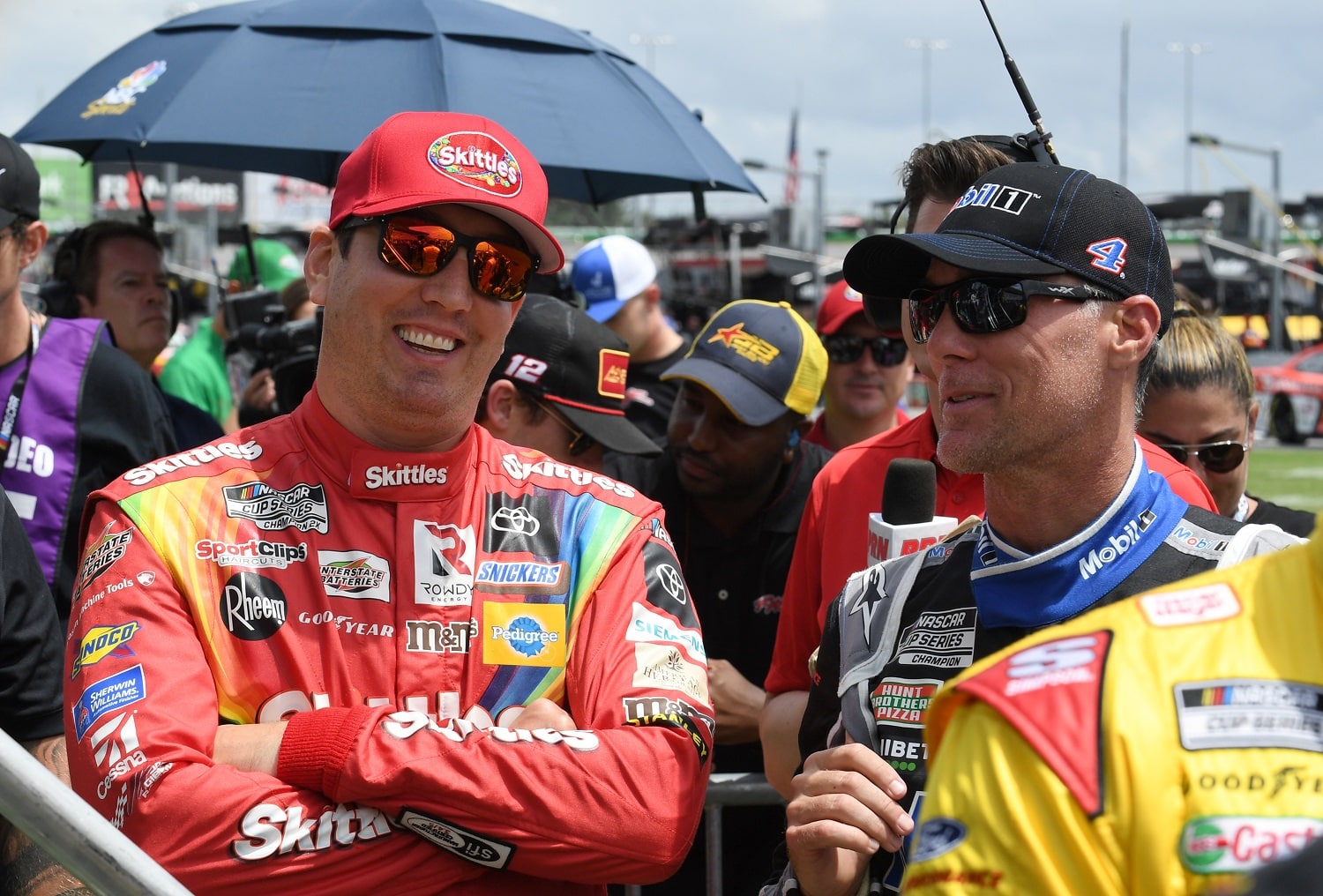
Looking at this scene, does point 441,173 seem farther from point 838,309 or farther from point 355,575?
point 838,309

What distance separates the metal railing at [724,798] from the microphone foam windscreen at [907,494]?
1014 millimetres

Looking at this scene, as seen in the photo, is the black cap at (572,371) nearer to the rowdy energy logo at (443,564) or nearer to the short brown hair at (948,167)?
the short brown hair at (948,167)

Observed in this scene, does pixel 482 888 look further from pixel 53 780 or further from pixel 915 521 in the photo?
pixel 915 521

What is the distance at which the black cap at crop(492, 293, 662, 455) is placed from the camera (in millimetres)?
3805

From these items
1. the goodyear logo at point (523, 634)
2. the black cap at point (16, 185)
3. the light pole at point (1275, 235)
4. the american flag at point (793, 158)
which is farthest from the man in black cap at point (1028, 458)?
the american flag at point (793, 158)

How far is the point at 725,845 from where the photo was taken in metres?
3.62

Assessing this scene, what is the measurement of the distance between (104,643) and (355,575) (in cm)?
43

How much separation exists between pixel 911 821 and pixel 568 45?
3511mm

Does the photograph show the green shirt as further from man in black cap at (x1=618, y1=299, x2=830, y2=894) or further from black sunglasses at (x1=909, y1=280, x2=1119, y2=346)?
black sunglasses at (x1=909, y1=280, x2=1119, y2=346)

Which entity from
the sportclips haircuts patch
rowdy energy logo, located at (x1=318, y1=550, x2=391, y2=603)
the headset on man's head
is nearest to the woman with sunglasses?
the sportclips haircuts patch

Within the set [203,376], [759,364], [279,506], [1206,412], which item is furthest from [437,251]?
[203,376]

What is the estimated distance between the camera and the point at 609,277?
6250 millimetres

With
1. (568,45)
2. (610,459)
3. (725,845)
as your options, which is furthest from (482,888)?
(568,45)

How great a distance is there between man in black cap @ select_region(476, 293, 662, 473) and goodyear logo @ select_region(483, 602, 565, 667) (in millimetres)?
1332
